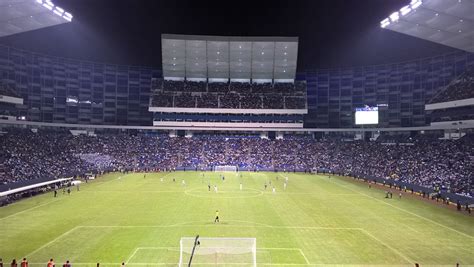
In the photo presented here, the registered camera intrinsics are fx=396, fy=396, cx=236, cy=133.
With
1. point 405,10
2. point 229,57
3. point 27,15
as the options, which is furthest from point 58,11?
point 229,57

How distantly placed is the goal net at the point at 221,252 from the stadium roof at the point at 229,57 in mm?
76034

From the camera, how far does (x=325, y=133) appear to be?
381ft

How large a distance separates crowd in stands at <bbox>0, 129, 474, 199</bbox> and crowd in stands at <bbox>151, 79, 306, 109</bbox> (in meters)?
9.79

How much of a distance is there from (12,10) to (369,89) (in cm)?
8856

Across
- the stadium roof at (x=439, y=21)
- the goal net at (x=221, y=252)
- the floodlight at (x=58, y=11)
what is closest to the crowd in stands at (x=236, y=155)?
the stadium roof at (x=439, y=21)

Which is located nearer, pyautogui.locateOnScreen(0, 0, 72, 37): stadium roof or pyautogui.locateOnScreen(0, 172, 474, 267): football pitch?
pyautogui.locateOnScreen(0, 172, 474, 267): football pitch

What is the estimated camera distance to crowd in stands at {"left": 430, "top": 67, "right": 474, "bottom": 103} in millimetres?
69312

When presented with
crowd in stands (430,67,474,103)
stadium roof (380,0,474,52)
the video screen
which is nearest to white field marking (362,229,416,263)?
stadium roof (380,0,474,52)

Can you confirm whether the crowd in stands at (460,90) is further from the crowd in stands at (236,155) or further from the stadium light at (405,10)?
the stadium light at (405,10)

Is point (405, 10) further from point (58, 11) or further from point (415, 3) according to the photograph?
point (58, 11)

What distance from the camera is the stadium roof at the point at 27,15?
46.5 m

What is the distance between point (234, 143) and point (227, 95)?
1398 centimetres

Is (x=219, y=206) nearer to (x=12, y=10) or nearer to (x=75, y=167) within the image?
(x=12, y=10)

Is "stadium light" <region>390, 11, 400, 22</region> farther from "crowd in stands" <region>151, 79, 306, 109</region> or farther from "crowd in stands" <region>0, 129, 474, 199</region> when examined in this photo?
"crowd in stands" <region>151, 79, 306, 109</region>
